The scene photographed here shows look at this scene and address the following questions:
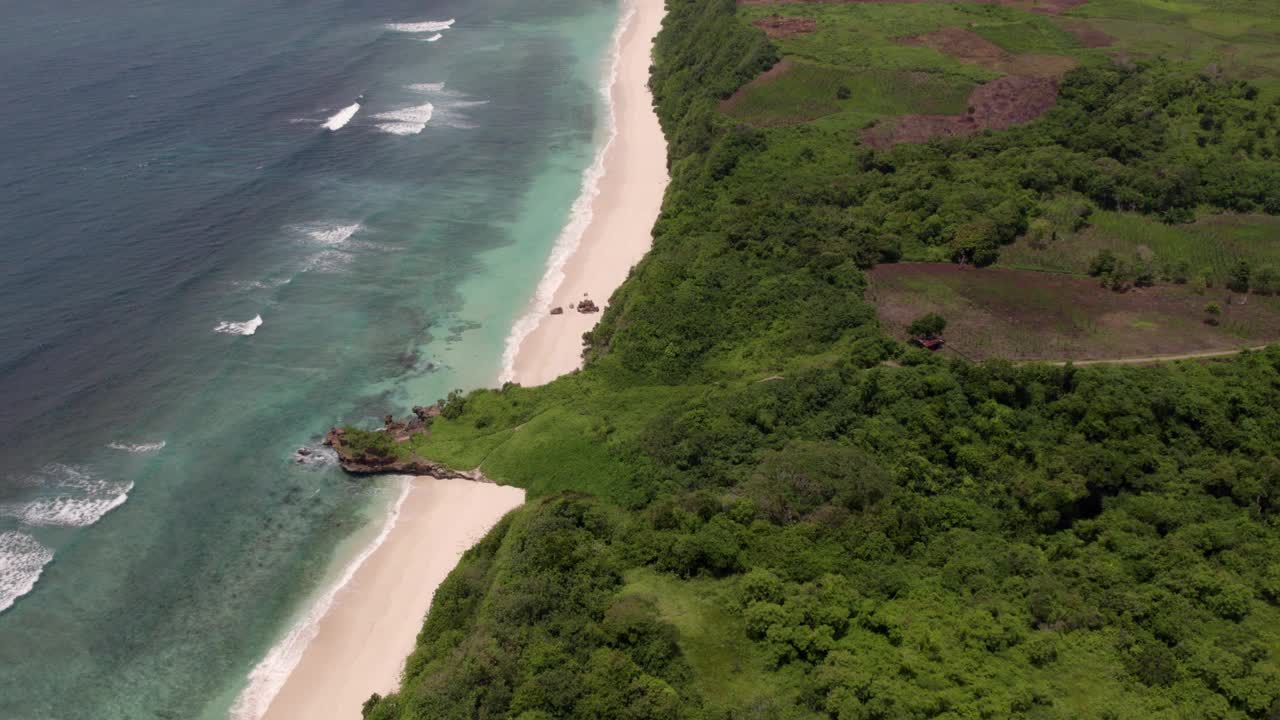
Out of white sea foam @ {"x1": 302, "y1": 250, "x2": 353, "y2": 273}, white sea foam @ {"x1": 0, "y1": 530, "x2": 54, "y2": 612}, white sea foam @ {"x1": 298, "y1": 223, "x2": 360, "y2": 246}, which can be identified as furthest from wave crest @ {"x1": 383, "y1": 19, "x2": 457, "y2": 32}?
white sea foam @ {"x1": 0, "y1": 530, "x2": 54, "y2": 612}

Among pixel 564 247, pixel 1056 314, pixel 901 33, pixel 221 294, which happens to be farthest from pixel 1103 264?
pixel 221 294

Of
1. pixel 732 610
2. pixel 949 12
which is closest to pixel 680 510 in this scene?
pixel 732 610

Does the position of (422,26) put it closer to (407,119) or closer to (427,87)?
(427,87)

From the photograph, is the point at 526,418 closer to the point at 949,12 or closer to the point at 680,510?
the point at 680,510

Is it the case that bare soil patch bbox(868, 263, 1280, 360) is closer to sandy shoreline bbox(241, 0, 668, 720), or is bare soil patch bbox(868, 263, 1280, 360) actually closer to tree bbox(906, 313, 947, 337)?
tree bbox(906, 313, 947, 337)

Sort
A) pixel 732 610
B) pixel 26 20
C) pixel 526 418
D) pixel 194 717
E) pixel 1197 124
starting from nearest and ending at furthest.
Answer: pixel 732 610
pixel 194 717
pixel 526 418
pixel 1197 124
pixel 26 20

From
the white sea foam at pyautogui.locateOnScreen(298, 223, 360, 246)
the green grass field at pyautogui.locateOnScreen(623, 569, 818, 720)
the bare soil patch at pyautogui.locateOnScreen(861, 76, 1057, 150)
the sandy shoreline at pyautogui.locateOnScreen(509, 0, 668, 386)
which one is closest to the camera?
the green grass field at pyautogui.locateOnScreen(623, 569, 818, 720)
